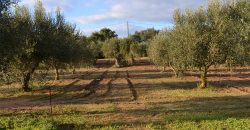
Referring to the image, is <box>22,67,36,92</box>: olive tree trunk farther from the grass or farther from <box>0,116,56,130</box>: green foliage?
<box>0,116,56,130</box>: green foliage

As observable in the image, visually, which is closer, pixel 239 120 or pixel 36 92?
pixel 239 120

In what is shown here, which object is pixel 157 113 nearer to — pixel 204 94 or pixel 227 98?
pixel 227 98

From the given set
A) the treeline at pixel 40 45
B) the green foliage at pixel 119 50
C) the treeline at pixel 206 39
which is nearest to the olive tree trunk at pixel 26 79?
the treeline at pixel 40 45

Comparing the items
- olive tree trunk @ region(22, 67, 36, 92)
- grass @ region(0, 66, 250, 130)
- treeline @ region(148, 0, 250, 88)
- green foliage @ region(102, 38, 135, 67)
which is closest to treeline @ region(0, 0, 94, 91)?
olive tree trunk @ region(22, 67, 36, 92)

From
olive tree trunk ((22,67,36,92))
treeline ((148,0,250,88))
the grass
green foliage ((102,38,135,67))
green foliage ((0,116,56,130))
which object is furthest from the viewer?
green foliage ((102,38,135,67))

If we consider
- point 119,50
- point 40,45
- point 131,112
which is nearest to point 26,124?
point 131,112

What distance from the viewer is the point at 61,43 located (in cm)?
3728

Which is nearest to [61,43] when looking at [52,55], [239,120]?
[52,55]

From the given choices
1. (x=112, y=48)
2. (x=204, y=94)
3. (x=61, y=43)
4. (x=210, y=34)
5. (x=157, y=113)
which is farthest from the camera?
(x=112, y=48)

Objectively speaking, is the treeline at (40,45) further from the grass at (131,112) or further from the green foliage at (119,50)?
the green foliage at (119,50)

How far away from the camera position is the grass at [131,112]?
1861 cm

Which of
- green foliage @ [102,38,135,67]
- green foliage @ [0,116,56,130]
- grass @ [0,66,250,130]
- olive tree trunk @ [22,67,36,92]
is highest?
green foliage @ [102,38,135,67]

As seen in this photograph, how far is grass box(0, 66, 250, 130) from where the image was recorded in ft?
61.1

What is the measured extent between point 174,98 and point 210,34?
25.3 feet
